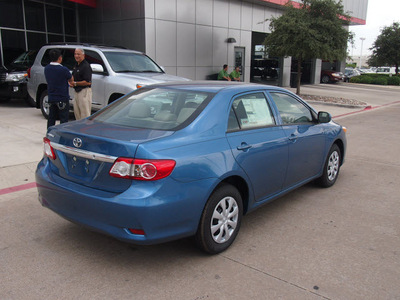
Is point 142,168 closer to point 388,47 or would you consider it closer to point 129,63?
point 129,63

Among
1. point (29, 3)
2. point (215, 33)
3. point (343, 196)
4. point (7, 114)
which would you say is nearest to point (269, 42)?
point (215, 33)

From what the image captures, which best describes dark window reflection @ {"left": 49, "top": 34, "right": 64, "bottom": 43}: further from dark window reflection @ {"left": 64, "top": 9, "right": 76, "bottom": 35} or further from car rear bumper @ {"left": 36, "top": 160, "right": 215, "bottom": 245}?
car rear bumper @ {"left": 36, "top": 160, "right": 215, "bottom": 245}

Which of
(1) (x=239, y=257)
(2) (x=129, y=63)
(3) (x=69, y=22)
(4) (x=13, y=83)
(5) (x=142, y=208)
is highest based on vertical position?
(3) (x=69, y=22)

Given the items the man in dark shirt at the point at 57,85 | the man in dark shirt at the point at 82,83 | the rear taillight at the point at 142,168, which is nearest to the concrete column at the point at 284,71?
the man in dark shirt at the point at 82,83

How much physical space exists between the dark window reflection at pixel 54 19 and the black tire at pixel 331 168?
16154 millimetres

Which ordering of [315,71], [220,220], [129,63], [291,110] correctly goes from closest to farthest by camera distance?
[220,220] < [291,110] < [129,63] < [315,71]

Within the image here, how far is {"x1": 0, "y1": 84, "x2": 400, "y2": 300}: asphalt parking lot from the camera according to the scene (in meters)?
2.99

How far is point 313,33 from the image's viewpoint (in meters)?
17.2

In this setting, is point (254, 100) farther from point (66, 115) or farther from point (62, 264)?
point (66, 115)

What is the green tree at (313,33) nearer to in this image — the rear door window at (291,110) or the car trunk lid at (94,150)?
the rear door window at (291,110)

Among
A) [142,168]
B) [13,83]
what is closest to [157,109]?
[142,168]

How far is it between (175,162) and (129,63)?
727 cm

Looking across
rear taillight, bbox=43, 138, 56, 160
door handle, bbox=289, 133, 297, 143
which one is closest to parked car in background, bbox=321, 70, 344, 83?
door handle, bbox=289, 133, 297, 143

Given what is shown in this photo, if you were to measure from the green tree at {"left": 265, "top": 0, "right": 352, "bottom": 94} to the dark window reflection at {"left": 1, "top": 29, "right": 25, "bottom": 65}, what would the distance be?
11.8 metres
